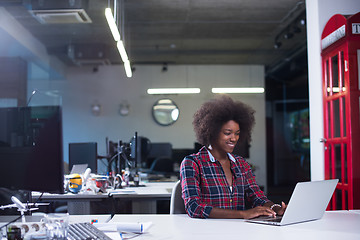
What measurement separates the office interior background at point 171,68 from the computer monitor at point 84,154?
274cm

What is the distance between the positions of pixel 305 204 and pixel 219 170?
0.65 meters

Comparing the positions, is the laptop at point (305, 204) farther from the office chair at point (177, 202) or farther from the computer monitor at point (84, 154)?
the computer monitor at point (84, 154)

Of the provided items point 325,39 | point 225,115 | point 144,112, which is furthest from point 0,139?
point 144,112

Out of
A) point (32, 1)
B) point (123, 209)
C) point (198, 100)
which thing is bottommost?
point (123, 209)

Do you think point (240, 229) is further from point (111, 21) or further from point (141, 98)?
point (141, 98)

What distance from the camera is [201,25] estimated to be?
847 centimetres

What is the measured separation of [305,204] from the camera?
214 centimetres

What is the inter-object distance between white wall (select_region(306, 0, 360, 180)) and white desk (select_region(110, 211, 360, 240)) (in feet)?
8.98

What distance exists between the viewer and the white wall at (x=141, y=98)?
36.9ft

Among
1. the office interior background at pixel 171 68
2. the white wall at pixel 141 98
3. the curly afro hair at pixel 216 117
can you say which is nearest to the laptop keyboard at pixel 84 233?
the curly afro hair at pixel 216 117

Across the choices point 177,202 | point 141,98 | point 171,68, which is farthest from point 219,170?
point 171,68

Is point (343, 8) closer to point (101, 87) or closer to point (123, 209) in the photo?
point (123, 209)

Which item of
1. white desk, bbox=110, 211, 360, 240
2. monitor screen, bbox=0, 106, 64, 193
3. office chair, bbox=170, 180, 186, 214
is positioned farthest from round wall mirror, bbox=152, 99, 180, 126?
monitor screen, bbox=0, 106, 64, 193

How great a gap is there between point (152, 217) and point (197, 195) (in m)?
0.28
